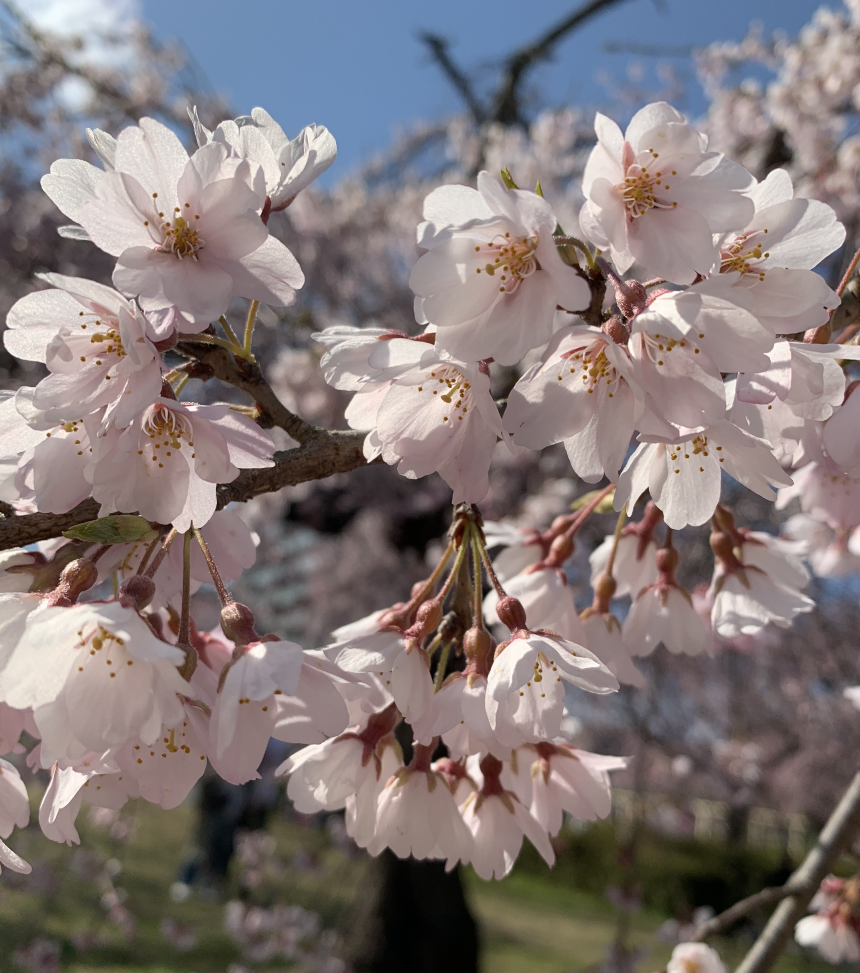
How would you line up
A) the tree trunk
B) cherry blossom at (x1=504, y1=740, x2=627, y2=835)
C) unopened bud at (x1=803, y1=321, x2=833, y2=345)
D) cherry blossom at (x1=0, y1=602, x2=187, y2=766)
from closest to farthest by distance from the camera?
cherry blossom at (x1=0, y1=602, x2=187, y2=766) < unopened bud at (x1=803, y1=321, x2=833, y2=345) < cherry blossom at (x1=504, y1=740, x2=627, y2=835) < the tree trunk

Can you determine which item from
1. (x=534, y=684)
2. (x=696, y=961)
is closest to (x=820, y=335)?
(x=534, y=684)

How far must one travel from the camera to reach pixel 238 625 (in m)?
0.78

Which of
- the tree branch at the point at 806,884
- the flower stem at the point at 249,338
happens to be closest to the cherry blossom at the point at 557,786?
the flower stem at the point at 249,338

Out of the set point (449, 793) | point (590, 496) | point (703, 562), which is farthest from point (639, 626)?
point (703, 562)

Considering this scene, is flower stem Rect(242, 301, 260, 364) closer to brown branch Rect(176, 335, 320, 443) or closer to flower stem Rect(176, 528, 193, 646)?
brown branch Rect(176, 335, 320, 443)

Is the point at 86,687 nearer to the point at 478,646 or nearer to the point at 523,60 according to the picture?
the point at 478,646

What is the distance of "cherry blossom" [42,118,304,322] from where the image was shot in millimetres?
720

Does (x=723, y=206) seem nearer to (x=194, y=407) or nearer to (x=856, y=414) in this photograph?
(x=856, y=414)

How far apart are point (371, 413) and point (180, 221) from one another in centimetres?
28

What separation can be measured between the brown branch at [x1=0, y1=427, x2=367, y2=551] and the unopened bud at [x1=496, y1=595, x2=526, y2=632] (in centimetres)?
23

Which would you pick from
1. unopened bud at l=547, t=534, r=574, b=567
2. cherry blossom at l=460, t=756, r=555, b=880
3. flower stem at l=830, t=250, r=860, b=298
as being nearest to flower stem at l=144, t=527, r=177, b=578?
cherry blossom at l=460, t=756, r=555, b=880

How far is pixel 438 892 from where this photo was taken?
5.92m

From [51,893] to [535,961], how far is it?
4889mm

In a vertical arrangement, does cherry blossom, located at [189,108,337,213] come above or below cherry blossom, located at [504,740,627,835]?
above
